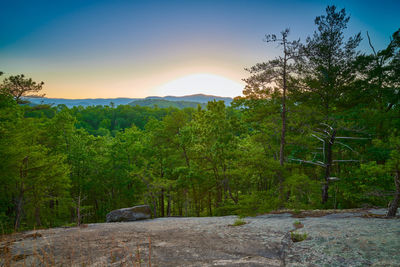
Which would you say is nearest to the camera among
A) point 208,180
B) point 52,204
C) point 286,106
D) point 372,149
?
point 372,149

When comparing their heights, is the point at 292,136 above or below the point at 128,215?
above

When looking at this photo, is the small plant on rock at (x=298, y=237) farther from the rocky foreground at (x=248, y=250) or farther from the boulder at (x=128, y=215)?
the boulder at (x=128, y=215)

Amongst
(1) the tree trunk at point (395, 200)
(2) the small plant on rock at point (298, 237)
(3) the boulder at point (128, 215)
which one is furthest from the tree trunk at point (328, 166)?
(3) the boulder at point (128, 215)

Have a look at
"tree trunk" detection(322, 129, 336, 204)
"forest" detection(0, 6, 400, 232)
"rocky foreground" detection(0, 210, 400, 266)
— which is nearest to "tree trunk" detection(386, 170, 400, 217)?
"forest" detection(0, 6, 400, 232)

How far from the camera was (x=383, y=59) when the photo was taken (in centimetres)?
1480

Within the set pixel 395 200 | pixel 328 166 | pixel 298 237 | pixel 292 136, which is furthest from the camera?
pixel 292 136

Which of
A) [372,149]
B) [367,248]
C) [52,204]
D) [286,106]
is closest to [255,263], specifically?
[367,248]

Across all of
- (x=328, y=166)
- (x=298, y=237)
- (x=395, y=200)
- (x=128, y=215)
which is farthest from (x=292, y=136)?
(x=128, y=215)

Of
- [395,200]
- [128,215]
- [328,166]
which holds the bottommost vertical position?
[128,215]

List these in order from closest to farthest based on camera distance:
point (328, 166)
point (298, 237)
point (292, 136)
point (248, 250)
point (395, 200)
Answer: point (248, 250) < point (298, 237) < point (395, 200) < point (328, 166) < point (292, 136)

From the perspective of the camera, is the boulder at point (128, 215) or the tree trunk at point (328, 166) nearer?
the tree trunk at point (328, 166)

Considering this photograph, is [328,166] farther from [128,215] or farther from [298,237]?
[128,215]

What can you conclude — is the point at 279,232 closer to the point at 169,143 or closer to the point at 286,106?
the point at 286,106

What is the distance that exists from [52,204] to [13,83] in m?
16.1
